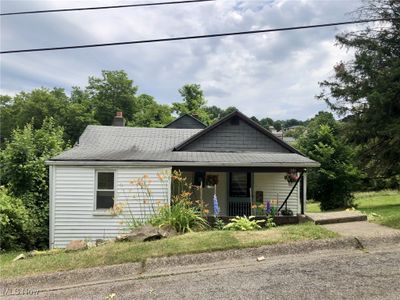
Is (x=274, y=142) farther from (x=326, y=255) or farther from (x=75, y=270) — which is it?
(x=75, y=270)

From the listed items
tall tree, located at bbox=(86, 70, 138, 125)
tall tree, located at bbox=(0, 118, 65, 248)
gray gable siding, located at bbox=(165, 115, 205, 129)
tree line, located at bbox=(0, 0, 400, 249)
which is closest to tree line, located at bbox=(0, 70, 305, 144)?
tall tree, located at bbox=(86, 70, 138, 125)

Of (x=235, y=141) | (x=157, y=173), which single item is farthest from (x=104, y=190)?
(x=235, y=141)

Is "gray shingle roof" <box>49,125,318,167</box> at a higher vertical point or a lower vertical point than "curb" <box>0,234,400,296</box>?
higher

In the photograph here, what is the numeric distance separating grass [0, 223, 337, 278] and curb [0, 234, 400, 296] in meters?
0.17

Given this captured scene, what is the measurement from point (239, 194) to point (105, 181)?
232 inches

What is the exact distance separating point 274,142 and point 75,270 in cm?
1094

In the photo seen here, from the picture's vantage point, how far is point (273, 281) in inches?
201

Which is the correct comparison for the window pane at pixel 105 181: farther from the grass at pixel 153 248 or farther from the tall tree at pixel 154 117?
the tall tree at pixel 154 117

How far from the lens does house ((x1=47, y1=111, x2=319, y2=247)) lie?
473 inches

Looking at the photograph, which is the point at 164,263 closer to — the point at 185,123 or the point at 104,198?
the point at 104,198

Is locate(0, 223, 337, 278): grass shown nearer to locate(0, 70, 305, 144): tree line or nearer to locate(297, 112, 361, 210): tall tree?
locate(297, 112, 361, 210): tall tree

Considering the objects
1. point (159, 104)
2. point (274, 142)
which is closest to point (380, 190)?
point (274, 142)

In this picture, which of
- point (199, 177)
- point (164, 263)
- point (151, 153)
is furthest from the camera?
point (199, 177)

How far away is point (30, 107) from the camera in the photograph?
5212cm
